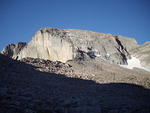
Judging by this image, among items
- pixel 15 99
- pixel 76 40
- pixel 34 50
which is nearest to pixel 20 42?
pixel 34 50

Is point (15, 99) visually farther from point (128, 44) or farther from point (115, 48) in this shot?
point (128, 44)

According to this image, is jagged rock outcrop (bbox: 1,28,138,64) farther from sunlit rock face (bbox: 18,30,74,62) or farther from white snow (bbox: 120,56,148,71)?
white snow (bbox: 120,56,148,71)

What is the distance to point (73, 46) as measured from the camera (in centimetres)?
9112

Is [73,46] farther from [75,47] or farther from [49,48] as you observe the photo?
[49,48]

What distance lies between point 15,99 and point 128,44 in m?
102

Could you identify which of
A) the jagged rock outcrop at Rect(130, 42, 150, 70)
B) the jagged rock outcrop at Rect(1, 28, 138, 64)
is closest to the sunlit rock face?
the jagged rock outcrop at Rect(1, 28, 138, 64)

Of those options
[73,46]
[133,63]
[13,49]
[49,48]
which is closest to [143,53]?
[133,63]

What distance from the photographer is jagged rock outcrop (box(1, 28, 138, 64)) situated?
302 ft

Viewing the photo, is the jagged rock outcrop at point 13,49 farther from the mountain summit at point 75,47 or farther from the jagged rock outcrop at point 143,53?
→ the jagged rock outcrop at point 143,53

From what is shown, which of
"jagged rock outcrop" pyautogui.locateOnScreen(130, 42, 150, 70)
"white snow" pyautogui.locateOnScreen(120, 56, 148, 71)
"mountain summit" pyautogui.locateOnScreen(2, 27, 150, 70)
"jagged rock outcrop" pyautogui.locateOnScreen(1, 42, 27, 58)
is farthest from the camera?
"jagged rock outcrop" pyautogui.locateOnScreen(1, 42, 27, 58)

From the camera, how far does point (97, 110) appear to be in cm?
2173

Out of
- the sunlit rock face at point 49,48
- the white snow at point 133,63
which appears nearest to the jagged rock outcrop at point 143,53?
the white snow at point 133,63

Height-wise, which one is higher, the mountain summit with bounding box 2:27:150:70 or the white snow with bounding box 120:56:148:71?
the mountain summit with bounding box 2:27:150:70

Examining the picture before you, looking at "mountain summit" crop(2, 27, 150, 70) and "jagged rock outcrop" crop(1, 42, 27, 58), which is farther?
"jagged rock outcrop" crop(1, 42, 27, 58)
